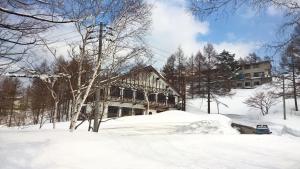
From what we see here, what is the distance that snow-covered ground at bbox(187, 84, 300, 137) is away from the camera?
43725 mm

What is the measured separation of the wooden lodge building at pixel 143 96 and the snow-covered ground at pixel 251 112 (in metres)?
6.28

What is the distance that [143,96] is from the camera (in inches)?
2251

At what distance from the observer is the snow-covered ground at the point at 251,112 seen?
43.7 meters

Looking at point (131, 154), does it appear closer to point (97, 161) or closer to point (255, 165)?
point (97, 161)

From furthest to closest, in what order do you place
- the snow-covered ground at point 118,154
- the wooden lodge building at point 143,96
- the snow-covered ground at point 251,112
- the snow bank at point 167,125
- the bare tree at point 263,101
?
1. the bare tree at point 263,101
2. the wooden lodge building at point 143,96
3. the snow-covered ground at point 251,112
4. the snow bank at point 167,125
5. the snow-covered ground at point 118,154

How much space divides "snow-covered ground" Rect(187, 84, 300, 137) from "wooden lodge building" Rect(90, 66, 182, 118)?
628cm

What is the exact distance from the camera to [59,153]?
8203mm

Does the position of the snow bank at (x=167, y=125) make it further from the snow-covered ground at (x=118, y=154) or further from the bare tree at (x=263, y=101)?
the bare tree at (x=263, y=101)

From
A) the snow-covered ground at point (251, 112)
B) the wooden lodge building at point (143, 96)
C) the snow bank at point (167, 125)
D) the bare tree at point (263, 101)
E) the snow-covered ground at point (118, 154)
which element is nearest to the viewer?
the snow-covered ground at point (118, 154)

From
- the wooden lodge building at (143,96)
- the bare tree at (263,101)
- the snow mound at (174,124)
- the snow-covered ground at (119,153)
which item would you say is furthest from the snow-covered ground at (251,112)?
the snow-covered ground at (119,153)

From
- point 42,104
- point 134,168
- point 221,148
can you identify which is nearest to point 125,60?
point 221,148

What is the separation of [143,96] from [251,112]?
25143 millimetres

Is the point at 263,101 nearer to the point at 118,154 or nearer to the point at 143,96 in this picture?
the point at 143,96

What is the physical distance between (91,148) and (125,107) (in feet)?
148
